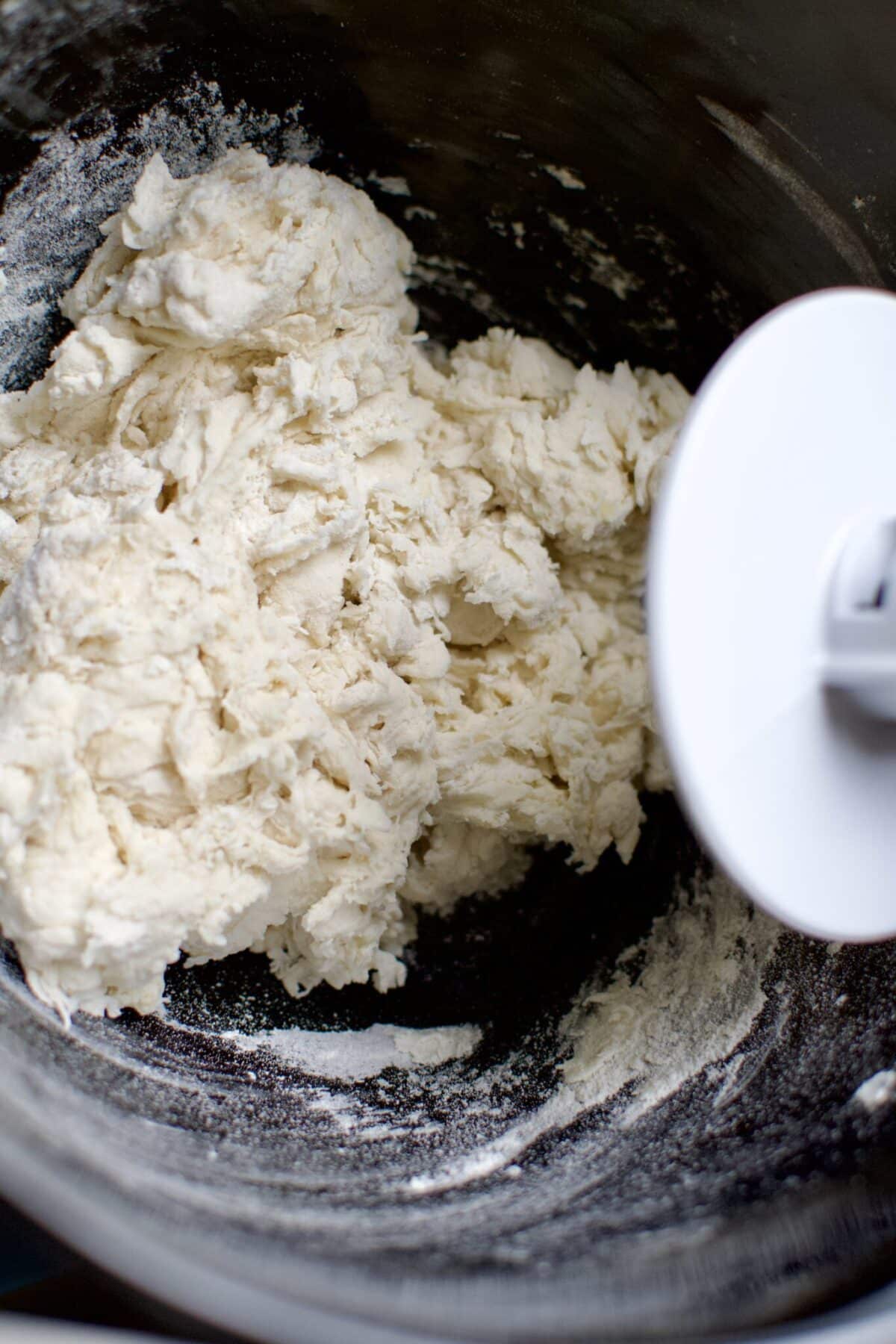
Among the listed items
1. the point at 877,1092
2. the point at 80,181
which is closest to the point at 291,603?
the point at 80,181

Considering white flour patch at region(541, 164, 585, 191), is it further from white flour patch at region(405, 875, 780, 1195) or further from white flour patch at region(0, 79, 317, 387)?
white flour patch at region(405, 875, 780, 1195)

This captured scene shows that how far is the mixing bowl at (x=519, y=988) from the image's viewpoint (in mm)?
1003

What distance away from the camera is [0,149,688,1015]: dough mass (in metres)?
1.31

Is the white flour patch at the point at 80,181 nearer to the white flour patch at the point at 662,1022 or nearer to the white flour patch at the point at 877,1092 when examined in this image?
the white flour patch at the point at 662,1022

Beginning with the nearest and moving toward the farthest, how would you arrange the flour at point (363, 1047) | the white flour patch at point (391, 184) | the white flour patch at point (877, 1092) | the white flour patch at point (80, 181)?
the white flour patch at point (877, 1092) < the white flour patch at point (80, 181) < the flour at point (363, 1047) < the white flour patch at point (391, 184)

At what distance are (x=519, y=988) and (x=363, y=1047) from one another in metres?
0.30

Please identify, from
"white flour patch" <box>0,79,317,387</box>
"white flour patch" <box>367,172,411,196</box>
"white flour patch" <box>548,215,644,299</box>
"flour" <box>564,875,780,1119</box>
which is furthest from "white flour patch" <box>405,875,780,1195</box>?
"white flour patch" <box>0,79,317,387</box>

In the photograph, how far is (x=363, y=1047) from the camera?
5.46 feet

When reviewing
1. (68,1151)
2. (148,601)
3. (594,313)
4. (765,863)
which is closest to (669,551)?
(765,863)

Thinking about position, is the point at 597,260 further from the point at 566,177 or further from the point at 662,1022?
the point at 662,1022

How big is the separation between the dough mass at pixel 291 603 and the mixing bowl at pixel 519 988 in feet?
0.38

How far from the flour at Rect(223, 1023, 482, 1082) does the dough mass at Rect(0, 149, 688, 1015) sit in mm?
115

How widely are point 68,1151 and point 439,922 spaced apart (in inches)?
36.0

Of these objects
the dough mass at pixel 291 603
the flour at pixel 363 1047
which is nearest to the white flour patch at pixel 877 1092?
the dough mass at pixel 291 603
